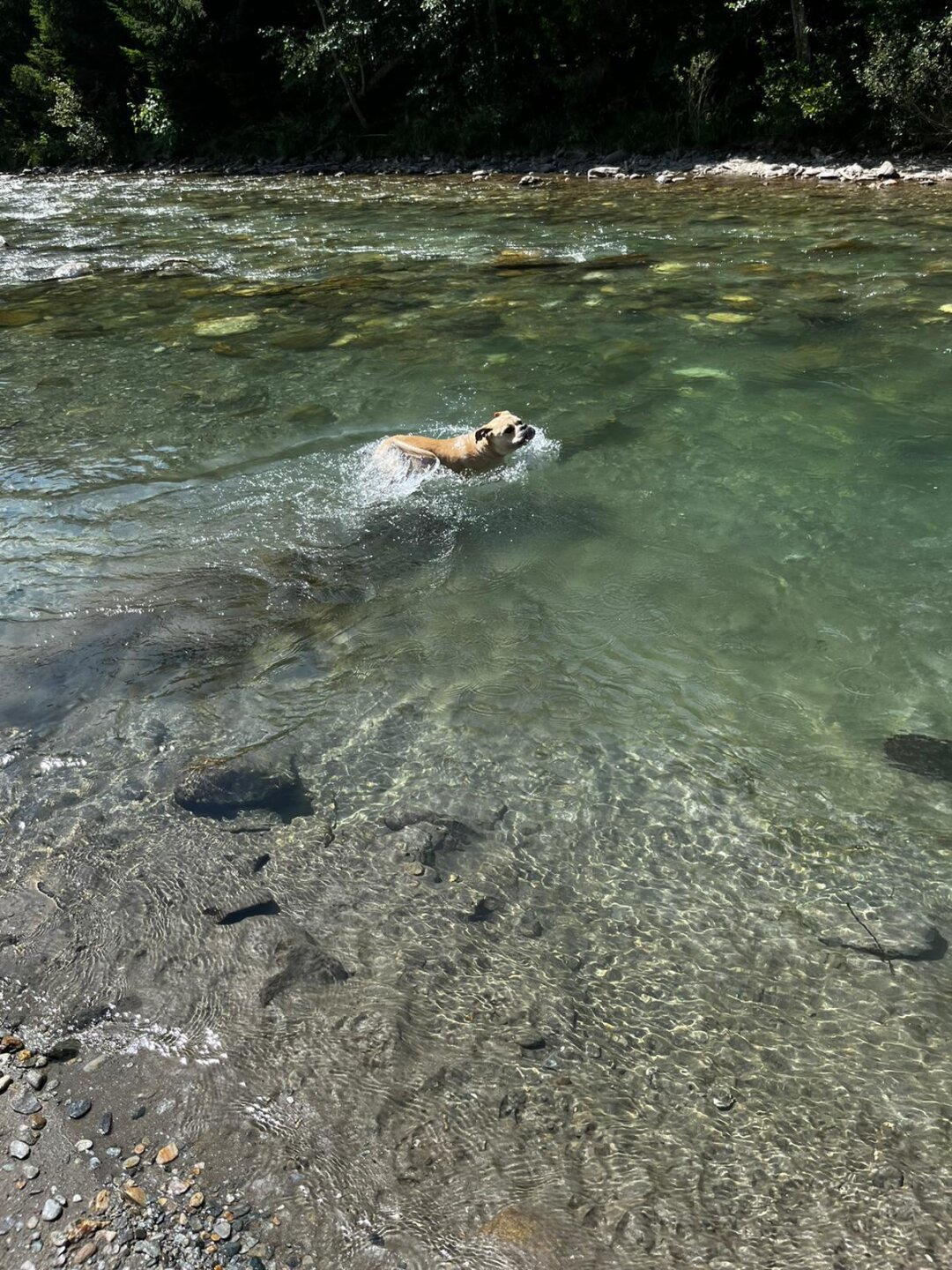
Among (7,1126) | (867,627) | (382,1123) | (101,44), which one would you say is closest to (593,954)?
(382,1123)

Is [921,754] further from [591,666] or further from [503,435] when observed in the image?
[503,435]

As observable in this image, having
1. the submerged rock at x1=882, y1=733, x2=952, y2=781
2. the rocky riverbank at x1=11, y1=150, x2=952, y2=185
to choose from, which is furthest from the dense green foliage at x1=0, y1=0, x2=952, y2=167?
the submerged rock at x1=882, y1=733, x2=952, y2=781

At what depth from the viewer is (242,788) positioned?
381cm

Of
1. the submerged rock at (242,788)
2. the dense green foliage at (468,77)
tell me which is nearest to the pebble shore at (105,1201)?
the submerged rock at (242,788)

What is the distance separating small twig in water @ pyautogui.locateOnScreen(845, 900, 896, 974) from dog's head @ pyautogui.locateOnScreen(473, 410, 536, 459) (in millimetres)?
3791

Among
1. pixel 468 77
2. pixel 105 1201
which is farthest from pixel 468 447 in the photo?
pixel 468 77

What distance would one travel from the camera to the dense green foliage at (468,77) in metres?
20.0

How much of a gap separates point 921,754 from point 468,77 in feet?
91.3

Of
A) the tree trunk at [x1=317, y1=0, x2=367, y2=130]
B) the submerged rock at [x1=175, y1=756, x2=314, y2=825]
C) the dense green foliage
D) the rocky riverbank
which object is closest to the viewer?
the submerged rock at [x1=175, y1=756, x2=314, y2=825]

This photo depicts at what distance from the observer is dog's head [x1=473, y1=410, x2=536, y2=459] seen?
6020 mm

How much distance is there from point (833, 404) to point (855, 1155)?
620cm

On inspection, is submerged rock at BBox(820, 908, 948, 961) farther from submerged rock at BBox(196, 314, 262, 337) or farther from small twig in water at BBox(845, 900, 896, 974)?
submerged rock at BBox(196, 314, 262, 337)

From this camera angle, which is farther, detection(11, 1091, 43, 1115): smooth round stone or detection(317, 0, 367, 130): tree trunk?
detection(317, 0, 367, 130): tree trunk

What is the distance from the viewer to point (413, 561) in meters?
5.61
